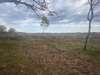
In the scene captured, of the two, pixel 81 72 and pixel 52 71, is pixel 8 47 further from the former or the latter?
pixel 81 72

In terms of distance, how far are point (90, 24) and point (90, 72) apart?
759 centimetres

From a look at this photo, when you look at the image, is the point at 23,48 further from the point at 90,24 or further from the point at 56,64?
the point at 90,24

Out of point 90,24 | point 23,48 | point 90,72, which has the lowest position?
point 90,72

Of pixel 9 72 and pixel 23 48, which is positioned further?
pixel 23 48

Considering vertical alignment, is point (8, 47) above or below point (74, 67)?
above

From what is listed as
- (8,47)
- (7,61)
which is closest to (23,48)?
(8,47)

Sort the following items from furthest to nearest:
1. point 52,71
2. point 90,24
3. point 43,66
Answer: point 90,24, point 43,66, point 52,71

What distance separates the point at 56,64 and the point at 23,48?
401 centimetres

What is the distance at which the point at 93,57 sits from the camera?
13.2 m

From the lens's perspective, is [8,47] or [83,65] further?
[8,47]

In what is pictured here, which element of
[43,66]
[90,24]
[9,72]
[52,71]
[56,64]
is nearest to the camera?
[9,72]

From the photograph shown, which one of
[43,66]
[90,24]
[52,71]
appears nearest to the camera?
[52,71]

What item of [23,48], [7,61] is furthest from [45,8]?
[23,48]

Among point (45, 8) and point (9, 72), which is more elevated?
point (45, 8)
